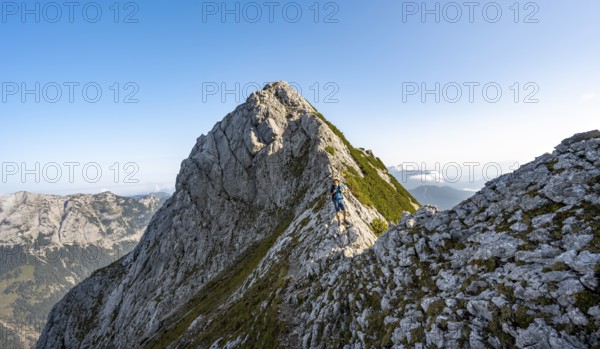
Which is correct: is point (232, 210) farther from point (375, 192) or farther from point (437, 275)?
point (437, 275)

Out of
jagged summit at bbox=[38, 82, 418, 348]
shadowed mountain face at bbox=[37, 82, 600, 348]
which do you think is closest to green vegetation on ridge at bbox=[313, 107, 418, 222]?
jagged summit at bbox=[38, 82, 418, 348]

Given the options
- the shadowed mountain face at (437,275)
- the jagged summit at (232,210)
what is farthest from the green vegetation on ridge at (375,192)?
the shadowed mountain face at (437,275)

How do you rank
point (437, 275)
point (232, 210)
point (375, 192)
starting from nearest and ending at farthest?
point (437, 275) < point (375, 192) < point (232, 210)

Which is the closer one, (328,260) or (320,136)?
(328,260)

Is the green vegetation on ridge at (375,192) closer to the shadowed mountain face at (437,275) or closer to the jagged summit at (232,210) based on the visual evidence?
the jagged summit at (232,210)

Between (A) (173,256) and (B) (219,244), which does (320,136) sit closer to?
(B) (219,244)

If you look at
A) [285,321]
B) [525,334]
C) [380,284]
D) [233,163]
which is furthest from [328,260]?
[233,163]

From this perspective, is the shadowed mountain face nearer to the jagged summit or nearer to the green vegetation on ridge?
the green vegetation on ridge

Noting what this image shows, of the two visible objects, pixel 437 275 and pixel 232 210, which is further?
pixel 232 210

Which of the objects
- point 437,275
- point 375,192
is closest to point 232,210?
point 375,192
